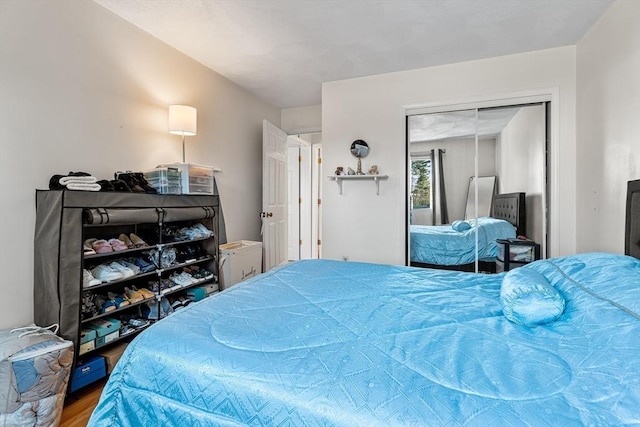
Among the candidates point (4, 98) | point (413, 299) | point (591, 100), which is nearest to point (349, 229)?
point (413, 299)

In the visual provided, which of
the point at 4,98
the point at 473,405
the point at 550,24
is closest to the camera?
the point at 473,405

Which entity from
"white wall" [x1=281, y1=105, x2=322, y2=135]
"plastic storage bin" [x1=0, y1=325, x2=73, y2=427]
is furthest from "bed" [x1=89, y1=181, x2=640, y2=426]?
"white wall" [x1=281, y1=105, x2=322, y2=135]

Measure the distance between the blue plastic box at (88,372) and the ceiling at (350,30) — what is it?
2535 mm

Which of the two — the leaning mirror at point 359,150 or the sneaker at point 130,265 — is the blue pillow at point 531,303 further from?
the leaning mirror at point 359,150

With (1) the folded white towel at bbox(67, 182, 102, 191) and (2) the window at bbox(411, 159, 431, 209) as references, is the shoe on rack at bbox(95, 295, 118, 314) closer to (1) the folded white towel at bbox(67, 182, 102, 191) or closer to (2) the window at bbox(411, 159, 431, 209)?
(1) the folded white towel at bbox(67, 182, 102, 191)

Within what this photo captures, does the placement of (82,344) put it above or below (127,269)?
below

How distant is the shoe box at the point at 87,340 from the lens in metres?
1.83

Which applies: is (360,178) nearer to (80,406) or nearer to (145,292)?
(145,292)

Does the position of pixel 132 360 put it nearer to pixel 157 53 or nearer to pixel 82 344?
pixel 82 344

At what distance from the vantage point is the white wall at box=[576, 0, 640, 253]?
6.44 feet

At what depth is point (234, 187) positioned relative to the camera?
12.5 ft

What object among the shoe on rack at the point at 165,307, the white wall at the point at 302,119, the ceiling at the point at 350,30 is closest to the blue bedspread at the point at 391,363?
the shoe on rack at the point at 165,307

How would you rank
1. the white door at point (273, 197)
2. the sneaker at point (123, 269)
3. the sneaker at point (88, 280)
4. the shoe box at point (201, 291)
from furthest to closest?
the white door at point (273, 197) < the shoe box at point (201, 291) < the sneaker at point (123, 269) < the sneaker at point (88, 280)

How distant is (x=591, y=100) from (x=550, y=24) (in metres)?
0.74
